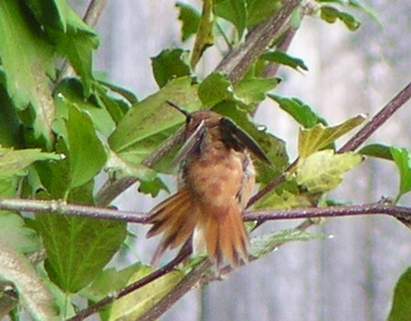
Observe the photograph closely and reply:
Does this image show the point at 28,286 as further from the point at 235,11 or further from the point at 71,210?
the point at 235,11

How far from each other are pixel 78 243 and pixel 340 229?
932mm

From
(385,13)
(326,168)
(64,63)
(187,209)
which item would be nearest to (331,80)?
(385,13)

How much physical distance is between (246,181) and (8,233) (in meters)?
0.17

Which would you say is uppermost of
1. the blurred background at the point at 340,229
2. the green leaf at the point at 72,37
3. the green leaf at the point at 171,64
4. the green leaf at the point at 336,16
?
the green leaf at the point at 336,16

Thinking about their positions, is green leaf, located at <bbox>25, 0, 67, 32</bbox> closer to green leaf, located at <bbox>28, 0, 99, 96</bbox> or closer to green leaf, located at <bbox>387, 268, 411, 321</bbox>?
green leaf, located at <bbox>28, 0, 99, 96</bbox>

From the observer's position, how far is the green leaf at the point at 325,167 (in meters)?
0.77

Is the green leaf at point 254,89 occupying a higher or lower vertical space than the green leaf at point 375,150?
higher

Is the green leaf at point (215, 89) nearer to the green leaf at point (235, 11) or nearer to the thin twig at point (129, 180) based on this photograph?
the thin twig at point (129, 180)

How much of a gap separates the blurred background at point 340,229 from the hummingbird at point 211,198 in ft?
3.05

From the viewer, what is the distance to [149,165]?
31.9 inches

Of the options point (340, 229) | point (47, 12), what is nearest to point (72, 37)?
point (47, 12)

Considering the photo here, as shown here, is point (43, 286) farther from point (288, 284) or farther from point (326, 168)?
point (288, 284)

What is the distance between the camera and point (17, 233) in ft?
2.51

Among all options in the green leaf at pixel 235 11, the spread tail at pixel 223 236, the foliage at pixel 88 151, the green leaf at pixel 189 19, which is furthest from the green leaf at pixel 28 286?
the green leaf at pixel 189 19
